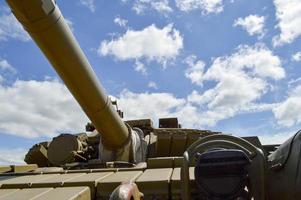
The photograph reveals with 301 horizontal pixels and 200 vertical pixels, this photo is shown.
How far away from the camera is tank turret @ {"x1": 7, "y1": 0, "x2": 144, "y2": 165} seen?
6.88 m

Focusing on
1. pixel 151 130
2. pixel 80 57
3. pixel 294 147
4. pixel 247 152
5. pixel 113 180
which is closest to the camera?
pixel 294 147

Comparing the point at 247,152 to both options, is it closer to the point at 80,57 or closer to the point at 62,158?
the point at 80,57

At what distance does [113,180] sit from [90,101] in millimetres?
2902

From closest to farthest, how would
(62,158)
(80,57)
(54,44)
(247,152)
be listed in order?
(247,152)
(54,44)
(80,57)
(62,158)

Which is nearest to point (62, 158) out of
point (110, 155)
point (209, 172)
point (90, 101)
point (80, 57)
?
point (110, 155)

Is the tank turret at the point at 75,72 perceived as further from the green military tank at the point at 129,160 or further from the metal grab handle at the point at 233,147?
the metal grab handle at the point at 233,147

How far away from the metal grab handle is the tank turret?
3071mm

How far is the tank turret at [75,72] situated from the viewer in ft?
22.6

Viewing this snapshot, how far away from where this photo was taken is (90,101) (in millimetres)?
8508

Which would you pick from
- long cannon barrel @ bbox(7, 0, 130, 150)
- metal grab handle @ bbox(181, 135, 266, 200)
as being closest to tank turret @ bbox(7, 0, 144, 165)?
long cannon barrel @ bbox(7, 0, 130, 150)

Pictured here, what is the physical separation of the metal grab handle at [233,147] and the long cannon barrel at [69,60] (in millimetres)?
3066

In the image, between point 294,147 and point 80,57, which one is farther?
point 80,57

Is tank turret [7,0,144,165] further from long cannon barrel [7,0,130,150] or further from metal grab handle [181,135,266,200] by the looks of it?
metal grab handle [181,135,266,200]

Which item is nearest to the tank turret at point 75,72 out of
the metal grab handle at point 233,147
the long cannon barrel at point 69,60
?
the long cannon barrel at point 69,60
